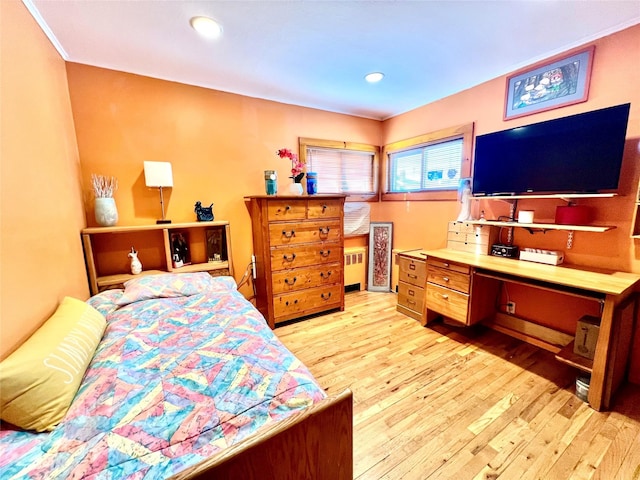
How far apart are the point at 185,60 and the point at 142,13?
1.88 feet

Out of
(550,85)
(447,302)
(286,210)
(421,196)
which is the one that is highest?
(550,85)

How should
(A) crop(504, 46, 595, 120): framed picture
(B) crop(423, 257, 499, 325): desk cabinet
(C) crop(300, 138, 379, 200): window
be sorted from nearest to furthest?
(A) crop(504, 46, 595, 120): framed picture → (B) crop(423, 257, 499, 325): desk cabinet → (C) crop(300, 138, 379, 200): window

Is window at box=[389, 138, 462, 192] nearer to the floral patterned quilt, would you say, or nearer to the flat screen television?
the flat screen television

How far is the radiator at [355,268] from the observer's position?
12.2ft

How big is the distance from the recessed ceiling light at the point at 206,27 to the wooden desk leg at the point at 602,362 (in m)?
3.04

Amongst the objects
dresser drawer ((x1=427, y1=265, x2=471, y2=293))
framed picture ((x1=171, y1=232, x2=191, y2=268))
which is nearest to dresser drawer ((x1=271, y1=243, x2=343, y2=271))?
framed picture ((x1=171, y1=232, x2=191, y2=268))

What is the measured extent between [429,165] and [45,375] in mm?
3618

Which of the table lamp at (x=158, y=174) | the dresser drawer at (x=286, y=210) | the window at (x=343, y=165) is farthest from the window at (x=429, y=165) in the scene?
the table lamp at (x=158, y=174)

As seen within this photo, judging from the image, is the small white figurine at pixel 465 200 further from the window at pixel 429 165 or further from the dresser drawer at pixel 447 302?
the dresser drawer at pixel 447 302

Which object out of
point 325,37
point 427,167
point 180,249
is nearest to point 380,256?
point 427,167

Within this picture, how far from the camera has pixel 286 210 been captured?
266cm

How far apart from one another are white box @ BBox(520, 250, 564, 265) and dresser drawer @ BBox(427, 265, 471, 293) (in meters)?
0.52

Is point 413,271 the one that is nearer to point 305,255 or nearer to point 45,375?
point 305,255

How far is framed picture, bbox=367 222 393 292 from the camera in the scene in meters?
3.77
